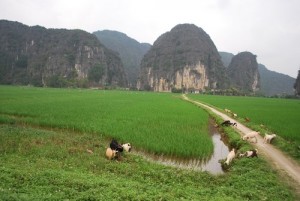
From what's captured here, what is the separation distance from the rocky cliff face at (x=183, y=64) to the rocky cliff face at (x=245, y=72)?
12139mm

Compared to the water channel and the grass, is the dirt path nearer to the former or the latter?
the grass

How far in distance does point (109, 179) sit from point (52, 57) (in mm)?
109677

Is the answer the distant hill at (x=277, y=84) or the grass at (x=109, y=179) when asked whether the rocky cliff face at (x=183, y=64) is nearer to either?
the distant hill at (x=277, y=84)

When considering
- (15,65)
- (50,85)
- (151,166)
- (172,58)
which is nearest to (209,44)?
(172,58)

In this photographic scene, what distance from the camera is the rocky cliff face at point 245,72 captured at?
11775 centimetres

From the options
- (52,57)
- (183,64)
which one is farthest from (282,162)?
(52,57)

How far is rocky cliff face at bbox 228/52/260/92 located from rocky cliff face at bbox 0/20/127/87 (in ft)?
142

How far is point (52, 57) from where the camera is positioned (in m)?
110

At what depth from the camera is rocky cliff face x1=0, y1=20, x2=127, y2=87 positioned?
346ft

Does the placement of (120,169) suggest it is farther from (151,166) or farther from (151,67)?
(151,67)

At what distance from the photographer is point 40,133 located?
39.8 feet

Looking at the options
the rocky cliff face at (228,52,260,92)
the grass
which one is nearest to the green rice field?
the grass

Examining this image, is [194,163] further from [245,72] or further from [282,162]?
[245,72]

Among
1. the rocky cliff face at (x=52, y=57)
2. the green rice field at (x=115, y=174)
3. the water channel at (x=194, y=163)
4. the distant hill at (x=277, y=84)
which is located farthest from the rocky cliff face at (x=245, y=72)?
the green rice field at (x=115, y=174)
